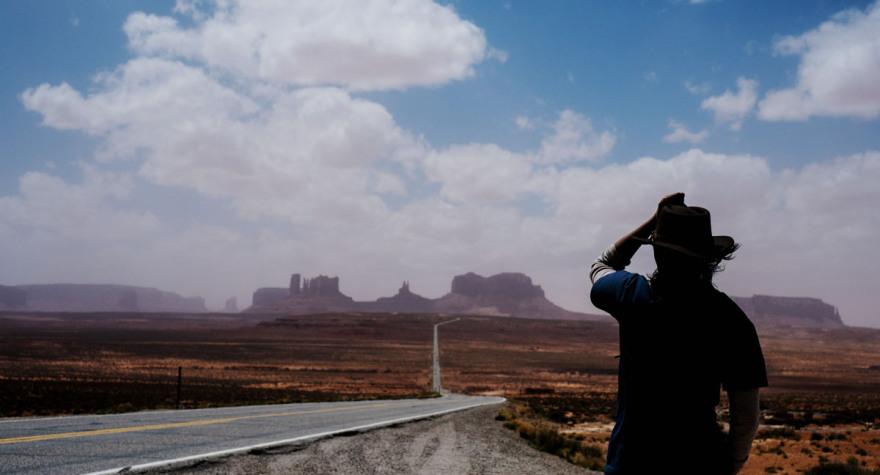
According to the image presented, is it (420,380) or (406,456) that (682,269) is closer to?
(406,456)

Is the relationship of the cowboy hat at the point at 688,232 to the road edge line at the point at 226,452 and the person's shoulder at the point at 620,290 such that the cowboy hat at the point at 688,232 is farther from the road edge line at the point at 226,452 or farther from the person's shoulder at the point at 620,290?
the road edge line at the point at 226,452

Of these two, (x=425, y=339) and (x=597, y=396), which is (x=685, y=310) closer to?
(x=597, y=396)

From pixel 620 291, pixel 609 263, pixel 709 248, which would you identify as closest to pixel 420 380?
pixel 609 263

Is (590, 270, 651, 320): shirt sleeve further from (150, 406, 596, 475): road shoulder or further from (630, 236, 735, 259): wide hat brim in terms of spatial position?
(150, 406, 596, 475): road shoulder

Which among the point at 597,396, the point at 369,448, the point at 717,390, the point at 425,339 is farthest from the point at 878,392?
the point at 425,339

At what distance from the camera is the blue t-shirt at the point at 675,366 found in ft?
6.72

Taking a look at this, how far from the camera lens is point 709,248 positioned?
2.12m

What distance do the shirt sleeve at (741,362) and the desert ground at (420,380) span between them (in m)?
10.6

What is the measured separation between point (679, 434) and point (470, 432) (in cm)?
1261

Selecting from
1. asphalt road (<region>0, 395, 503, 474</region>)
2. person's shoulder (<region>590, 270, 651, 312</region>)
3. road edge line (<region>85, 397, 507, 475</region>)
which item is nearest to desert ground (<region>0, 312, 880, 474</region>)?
road edge line (<region>85, 397, 507, 475</region>)

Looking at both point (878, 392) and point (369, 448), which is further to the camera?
point (878, 392)

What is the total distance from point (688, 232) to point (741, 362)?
45 centimetres

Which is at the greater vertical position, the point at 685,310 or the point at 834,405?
the point at 685,310

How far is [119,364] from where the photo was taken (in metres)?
69.2
